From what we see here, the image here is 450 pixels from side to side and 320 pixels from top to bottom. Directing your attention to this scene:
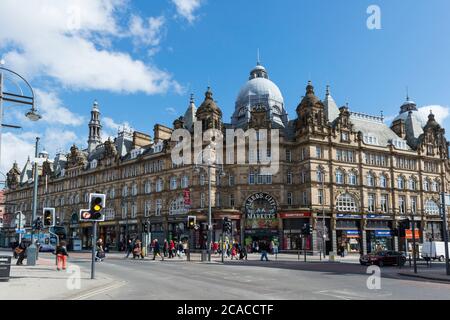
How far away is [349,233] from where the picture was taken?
178 ft

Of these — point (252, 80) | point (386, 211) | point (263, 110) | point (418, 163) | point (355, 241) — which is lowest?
point (355, 241)

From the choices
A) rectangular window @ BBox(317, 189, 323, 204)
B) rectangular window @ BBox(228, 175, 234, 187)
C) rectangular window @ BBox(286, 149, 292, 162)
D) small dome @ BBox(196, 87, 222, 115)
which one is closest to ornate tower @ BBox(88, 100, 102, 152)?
small dome @ BBox(196, 87, 222, 115)

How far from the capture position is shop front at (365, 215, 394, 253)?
183 ft

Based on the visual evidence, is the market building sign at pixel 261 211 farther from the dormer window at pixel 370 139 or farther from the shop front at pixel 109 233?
the shop front at pixel 109 233

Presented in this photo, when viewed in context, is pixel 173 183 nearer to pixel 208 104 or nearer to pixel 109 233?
pixel 208 104

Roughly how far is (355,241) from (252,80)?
1158 inches

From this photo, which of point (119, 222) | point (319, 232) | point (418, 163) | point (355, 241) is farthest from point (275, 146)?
point (119, 222)

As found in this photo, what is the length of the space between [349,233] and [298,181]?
9236 millimetres

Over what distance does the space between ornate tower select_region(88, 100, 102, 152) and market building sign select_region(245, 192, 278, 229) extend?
45.5 m

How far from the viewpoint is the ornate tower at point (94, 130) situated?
8756 cm

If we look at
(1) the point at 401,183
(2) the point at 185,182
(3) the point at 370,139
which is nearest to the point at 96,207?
(2) the point at 185,182

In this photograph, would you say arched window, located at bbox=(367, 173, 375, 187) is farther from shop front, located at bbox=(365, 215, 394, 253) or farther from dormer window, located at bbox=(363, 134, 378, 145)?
dormer window, located at bbox=(363, 134, 378, 145)
